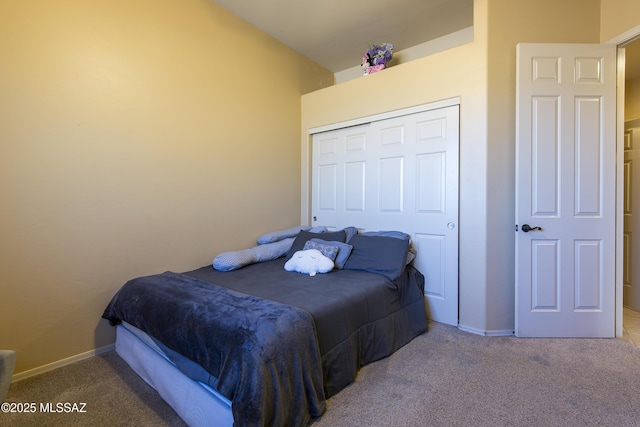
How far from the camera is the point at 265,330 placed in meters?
1.38

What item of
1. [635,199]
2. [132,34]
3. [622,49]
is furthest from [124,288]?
[635,199]

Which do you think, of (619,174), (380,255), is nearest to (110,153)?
(380,255)

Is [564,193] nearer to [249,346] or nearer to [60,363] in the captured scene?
[249,346]

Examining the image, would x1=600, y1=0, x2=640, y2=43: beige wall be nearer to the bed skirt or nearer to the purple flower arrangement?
the purple flower arrangement

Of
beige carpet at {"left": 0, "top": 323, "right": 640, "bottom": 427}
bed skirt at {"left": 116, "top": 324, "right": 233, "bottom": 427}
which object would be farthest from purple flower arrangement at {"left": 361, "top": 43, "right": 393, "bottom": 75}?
bed skirt at {"left": 116, "top": 324, "right": 233, "bottom": 427}

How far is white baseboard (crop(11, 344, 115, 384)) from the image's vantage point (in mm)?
1896

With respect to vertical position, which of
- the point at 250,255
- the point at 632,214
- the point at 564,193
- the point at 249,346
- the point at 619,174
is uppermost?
the point at 619,174

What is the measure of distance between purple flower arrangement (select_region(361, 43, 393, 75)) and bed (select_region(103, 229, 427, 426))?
77.2 inches

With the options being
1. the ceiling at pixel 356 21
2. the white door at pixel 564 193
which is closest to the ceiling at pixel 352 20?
the ceiling at pixel 356 21

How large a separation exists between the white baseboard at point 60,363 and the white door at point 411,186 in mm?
2440

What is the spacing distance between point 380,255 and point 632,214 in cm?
291

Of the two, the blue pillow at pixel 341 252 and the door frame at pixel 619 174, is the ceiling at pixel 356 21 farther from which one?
the blue pillow at pixel 341 252

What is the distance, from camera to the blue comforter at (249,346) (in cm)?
127

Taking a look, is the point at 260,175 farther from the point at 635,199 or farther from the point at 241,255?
the point at 635,199
